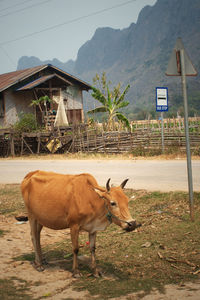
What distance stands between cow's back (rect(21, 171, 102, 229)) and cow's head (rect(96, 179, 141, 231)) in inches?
7.9

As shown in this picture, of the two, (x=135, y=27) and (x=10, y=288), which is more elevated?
(x=135, y=27)

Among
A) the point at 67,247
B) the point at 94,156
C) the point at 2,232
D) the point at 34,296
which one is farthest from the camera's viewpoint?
the point at 94,156

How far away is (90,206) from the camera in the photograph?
4.66 metres

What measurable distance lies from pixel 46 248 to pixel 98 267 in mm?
1352

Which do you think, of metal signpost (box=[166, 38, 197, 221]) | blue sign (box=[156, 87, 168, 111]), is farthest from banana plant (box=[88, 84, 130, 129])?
metal signpost (box=[166, 38, 197, 221])

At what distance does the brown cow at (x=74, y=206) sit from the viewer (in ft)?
14.6

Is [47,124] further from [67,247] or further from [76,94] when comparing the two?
[67,247]

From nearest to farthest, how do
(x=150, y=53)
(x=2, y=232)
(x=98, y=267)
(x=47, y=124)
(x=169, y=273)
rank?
(x=169, y=273) → (x=98, y=267) → (x=2, y=232) → (x=47, y=124) → (x=150, y=53)

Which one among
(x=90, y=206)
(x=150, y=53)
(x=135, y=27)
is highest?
(x=135, y=27)

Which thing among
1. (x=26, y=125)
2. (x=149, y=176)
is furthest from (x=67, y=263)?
(x=26, y=125)

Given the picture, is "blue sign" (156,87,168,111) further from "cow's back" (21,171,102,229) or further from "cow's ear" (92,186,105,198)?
"cow's ear" (92,186,105,198)

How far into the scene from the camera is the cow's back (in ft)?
15.3

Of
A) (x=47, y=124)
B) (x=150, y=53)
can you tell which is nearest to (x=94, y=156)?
(x=47, y=124)

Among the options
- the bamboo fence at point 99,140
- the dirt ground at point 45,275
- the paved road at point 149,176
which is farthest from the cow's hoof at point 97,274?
the bamboo fence at point 99,140
